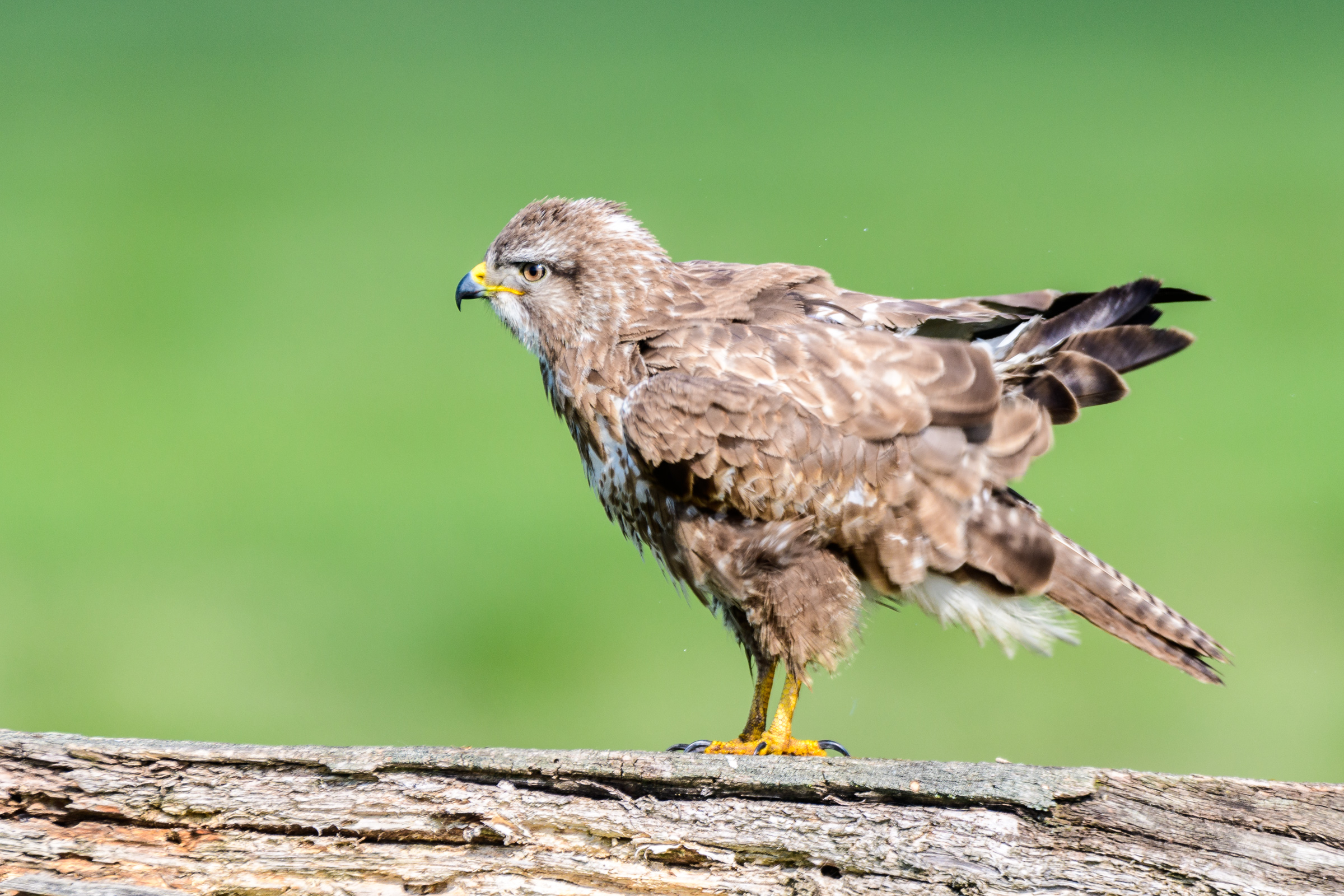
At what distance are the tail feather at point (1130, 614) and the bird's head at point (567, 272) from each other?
1.61 m

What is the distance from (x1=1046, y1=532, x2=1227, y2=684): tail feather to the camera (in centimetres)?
402

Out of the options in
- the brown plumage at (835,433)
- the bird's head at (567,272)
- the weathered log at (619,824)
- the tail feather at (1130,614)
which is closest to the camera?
the weathered log at (619,824)

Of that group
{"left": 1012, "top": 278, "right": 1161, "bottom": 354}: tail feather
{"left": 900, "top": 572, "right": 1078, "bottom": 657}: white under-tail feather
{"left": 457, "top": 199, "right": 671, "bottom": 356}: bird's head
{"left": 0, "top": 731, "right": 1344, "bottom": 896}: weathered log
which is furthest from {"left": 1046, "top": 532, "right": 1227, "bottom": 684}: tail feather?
{"left": 457, "top": 199, "right": 671, "bottom": 356}: bird's head

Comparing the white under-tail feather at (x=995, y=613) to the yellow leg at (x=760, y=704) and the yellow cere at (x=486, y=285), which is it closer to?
the yellow leg at (x=760, y=704)

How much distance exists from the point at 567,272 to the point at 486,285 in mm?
337

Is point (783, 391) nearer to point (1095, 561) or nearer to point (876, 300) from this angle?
point (876, 300)

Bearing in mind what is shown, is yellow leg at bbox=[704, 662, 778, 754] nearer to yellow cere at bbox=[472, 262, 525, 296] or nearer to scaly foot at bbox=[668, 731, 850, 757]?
scaly foot at bbox=[668, 731, 850, 757]

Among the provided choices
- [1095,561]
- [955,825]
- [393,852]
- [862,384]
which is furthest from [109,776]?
[1095,561]

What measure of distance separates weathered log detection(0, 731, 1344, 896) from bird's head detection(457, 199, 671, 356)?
1721 mm

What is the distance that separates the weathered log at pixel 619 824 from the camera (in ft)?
8.82

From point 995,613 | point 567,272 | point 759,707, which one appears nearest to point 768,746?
point 759,707

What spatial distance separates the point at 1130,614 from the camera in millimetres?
4023

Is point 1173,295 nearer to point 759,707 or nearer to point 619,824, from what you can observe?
point 759,707

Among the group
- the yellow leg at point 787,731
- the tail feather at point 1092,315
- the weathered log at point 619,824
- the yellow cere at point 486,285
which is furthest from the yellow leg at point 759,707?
the yellow cere at point 486,285
